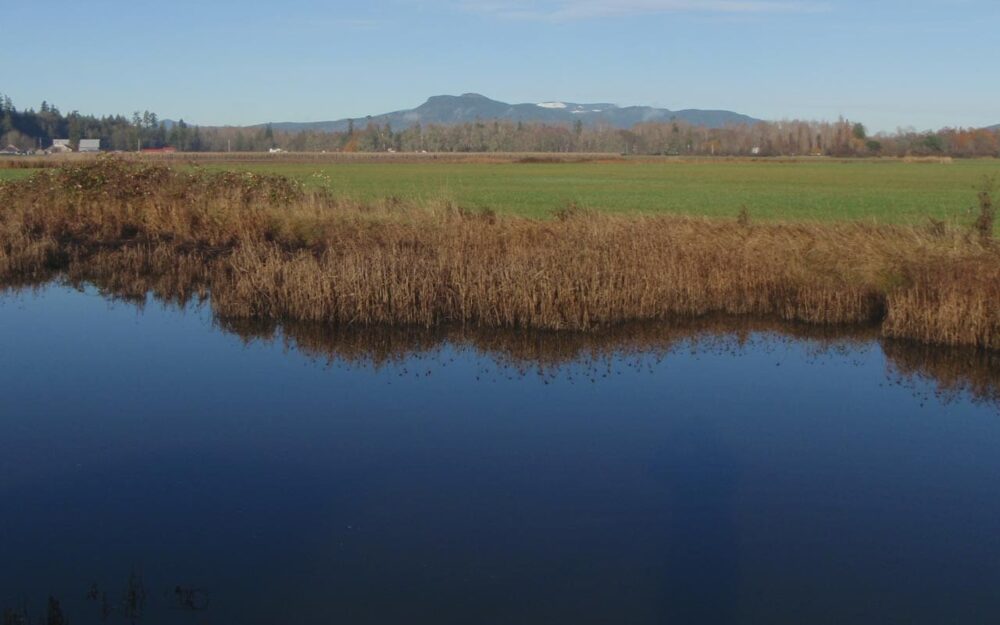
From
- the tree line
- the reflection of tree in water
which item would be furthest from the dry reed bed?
the tree line

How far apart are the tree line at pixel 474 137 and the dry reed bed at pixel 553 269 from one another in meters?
135

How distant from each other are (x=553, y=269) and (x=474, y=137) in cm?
15930

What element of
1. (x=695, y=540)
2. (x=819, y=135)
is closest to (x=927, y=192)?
(x=695, y=540)

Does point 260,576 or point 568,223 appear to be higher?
point 568,223

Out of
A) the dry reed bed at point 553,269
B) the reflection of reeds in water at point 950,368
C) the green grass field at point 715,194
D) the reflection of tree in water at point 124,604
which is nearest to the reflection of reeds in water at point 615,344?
the reflection of reeds in water at point 950,368

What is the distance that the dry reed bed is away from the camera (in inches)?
635

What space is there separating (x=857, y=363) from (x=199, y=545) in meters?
10.4

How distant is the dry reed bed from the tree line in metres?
135

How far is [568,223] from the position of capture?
70.3 feet

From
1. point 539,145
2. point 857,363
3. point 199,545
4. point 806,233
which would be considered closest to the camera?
point 199,545

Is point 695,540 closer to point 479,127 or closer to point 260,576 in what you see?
point 260,576

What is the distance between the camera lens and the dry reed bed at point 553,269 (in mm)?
16141

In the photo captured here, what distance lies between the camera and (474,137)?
17275 cm

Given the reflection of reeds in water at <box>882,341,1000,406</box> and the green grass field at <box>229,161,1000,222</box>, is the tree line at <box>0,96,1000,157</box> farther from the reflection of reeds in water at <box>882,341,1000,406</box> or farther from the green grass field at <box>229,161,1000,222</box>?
the reflection of reeds in water at <box>882,341,1000,406</box>
